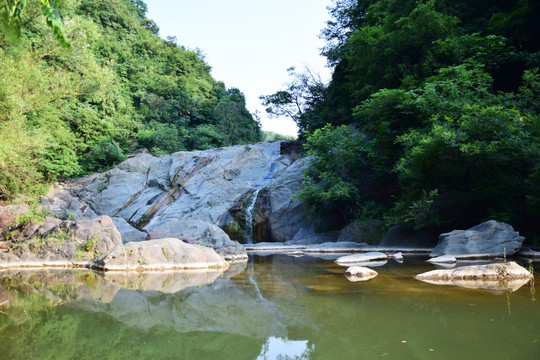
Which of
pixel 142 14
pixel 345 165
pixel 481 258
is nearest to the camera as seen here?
pixel 481 258

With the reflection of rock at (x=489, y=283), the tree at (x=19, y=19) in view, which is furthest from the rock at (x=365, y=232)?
the tree at (x=19, y=19)

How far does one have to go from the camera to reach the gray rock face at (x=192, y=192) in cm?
1802

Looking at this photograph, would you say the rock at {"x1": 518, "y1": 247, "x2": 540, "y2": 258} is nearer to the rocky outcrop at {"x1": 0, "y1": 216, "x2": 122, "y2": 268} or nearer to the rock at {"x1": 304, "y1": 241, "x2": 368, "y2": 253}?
the rock at {"x1": 304, "y1": 241, "x2": 368, "y2": 253}

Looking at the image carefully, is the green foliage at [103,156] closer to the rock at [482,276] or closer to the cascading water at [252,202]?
the cascading water at [252,202]

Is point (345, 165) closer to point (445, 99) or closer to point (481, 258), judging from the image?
point (445, 99)

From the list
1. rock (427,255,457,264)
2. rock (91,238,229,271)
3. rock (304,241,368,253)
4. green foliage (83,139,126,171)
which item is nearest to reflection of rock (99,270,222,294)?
rock (91,238,229,271)

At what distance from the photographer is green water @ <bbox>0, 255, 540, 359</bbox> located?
3137mm

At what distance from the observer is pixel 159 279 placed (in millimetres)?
7656

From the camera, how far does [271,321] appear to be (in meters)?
4.21

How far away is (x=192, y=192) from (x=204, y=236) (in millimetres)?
9283

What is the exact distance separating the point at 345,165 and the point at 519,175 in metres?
6.42

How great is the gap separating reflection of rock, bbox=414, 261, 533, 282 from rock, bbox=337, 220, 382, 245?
7.69 m

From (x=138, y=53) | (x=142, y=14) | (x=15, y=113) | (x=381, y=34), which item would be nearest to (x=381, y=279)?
(x=381, y=34)

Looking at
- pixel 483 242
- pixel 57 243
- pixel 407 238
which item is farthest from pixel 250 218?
pixel 483 242
